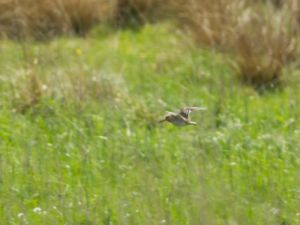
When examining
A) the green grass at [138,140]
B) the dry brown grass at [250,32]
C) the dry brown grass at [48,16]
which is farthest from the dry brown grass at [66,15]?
the dry brown grass at [250,32]

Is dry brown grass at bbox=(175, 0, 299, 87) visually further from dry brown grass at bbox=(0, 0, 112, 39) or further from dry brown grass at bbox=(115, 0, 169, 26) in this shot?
dry brown grass at bbox=(0, 0, 112, 39)

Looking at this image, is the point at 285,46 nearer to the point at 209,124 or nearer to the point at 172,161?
the point at 209,124

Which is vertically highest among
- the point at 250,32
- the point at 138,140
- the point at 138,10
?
the point at 138,140

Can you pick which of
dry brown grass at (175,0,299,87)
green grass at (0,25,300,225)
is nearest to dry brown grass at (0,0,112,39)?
green grass at (0,25,300,225)

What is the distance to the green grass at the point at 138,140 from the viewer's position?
4.82 metres

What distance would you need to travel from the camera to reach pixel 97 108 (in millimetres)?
6742

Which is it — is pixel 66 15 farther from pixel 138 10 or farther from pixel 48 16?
pixel 138 10

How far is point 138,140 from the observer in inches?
239

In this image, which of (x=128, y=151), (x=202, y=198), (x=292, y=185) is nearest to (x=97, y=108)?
(x=128, y=151)

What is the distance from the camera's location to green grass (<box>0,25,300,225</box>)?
4816mm

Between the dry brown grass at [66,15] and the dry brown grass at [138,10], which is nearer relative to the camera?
the dry brown grass at [66,15]

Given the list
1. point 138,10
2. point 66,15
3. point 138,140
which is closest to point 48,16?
point 66,15

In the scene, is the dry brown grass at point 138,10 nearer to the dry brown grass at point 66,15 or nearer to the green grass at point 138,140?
the dry brown grass at point 66,15

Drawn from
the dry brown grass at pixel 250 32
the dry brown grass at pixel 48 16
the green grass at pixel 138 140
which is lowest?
the dry brown grass at pixel 48 16
